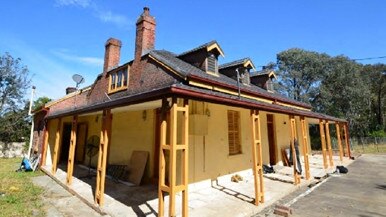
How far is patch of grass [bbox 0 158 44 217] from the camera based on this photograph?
5.79 metres

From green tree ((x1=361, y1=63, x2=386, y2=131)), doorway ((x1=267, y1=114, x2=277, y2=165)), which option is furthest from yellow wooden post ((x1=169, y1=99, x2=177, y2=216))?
green tree ((x1=361, y1=63, x2=386, y2=131))

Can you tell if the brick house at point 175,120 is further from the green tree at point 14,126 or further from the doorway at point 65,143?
the green tree at point 14,126

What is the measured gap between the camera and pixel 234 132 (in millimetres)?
10109

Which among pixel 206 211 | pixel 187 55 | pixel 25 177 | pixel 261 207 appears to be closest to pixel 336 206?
pixel 261 207

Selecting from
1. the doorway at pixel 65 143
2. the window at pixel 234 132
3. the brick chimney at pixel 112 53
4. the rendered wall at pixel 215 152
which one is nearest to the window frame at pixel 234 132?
the window at pixel 234 132

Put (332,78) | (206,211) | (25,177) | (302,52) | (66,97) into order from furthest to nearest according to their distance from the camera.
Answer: (302,52)
(332,78)
(66,97)
(25,177)
(206,211)

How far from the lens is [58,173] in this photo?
422 inches

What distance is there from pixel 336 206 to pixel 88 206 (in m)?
6.87

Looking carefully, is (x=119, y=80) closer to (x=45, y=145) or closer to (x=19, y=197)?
(x=45, y=145)

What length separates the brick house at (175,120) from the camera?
5.06 m

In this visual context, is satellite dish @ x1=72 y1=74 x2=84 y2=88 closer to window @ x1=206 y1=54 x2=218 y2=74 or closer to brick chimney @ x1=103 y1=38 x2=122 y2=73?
brick chimney @ x1=103 y1=38 x2=122 y2=73

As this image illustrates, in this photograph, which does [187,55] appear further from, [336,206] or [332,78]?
[332,78]

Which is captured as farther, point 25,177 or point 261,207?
point 25,177

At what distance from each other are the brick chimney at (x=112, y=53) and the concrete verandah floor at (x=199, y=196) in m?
7.36
